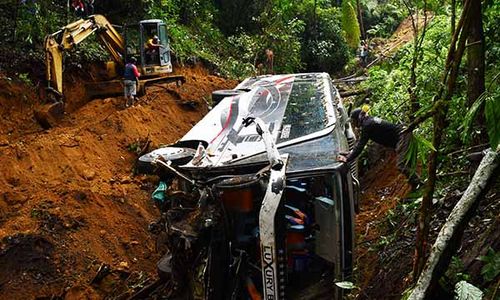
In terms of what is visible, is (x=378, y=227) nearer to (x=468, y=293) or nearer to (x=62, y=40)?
(x=468, y=293)

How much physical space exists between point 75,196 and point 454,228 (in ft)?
21.9

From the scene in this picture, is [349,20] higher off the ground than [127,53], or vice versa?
[349,20]

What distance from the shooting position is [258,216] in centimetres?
459

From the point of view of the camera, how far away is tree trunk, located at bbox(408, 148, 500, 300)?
224 cm

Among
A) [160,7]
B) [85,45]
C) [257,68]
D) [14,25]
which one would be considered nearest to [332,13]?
[257,68]

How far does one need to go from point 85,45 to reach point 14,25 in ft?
5.89

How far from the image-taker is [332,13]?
864 inches

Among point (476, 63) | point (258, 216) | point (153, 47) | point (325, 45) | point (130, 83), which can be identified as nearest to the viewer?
point (476, 63)

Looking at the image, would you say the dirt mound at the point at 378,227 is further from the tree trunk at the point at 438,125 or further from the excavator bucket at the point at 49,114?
the excavator bucket at the point at 49,114

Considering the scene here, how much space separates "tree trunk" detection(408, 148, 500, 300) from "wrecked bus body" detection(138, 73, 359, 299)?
5.85 feet

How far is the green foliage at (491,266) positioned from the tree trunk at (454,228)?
1.17 feet

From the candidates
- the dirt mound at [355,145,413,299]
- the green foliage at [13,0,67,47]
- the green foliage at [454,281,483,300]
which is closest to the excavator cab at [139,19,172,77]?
the green foliage at [13,0,67,47]

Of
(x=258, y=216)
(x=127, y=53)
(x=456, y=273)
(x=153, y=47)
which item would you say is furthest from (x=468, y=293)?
(x=127, y=53)

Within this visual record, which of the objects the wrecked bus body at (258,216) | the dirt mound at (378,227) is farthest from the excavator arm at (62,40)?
the dirt mound at (378,227)
